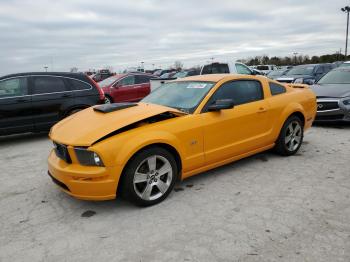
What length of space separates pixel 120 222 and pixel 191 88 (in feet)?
7.35

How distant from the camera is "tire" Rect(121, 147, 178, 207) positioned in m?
3.67

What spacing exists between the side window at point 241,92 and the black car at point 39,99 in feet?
15.1

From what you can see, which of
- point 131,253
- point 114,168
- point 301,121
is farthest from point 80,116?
point 301,121

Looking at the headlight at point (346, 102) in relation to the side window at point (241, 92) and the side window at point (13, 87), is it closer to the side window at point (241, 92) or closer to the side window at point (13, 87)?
the side window at point (241, 92)

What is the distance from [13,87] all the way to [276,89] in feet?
19.1

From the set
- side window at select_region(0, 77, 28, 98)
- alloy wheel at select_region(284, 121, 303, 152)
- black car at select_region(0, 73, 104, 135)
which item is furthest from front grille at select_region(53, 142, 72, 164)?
side window at select_region(0, 77, 28, 98)

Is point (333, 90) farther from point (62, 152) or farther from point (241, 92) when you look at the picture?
point (62, 152)

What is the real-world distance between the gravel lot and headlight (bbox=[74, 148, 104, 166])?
623 mm

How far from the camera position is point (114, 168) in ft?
11.6

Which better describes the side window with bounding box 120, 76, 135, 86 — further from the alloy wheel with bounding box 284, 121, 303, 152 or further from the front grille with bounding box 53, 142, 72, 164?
the front grille with bounding box 53, 142, 72, 164

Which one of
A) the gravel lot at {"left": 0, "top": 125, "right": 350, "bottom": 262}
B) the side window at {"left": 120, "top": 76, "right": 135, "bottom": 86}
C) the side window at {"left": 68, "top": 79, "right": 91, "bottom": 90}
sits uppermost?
the side window at {"left": 120, "top": 76, "right": 135, "bottom": 86}

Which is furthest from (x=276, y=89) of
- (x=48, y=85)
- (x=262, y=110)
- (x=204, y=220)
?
(x=48, y=85)

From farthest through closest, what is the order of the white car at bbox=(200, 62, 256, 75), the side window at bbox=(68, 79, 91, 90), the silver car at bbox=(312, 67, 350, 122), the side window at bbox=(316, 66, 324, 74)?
the side window at bbox=(316, 66, 324, 74) < the white car at bbox=(200, 62, 256, 75) < the side window at bbox=(68, 79, 91, 90) < the silver car at bbox=(312, 67, 350, 122)

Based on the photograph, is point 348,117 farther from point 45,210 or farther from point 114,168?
point 45,210
